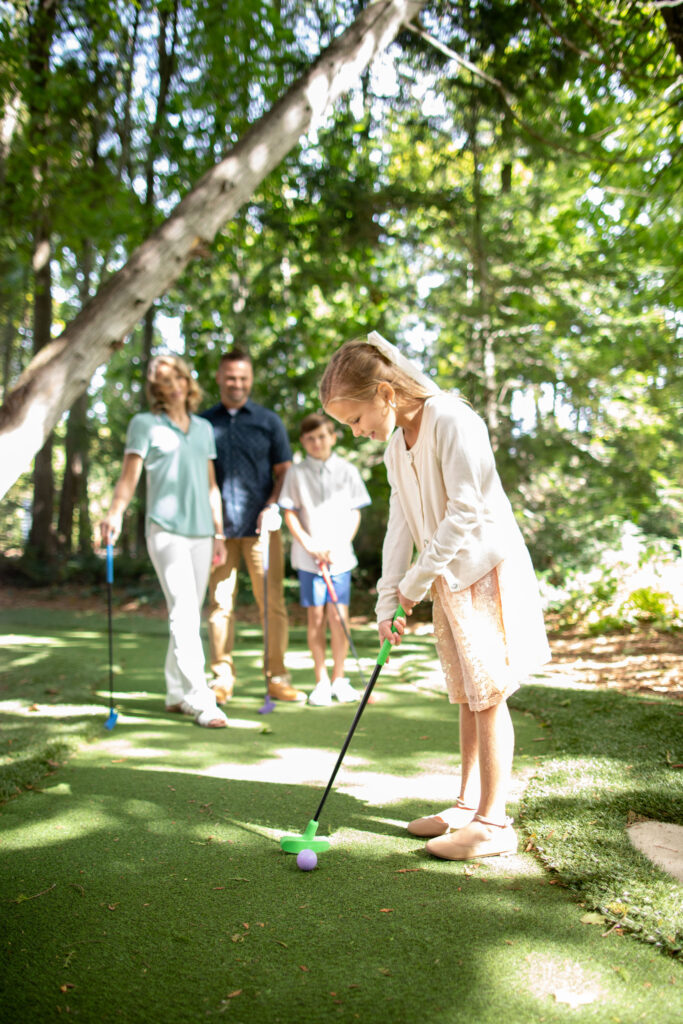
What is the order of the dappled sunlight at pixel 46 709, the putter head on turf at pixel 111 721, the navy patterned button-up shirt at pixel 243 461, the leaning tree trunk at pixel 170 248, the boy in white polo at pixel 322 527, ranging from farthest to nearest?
the navy patterned button-up shirt at pixel 243 461 < the boy in white polo at pixel 322 527 < the dappled sunlight at pixel 46 709 < the putter head on turf at pixel 111 721 < the leaning tree trunk at pixel 170 248

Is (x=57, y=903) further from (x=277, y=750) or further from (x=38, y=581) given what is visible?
(x=38, y=581)

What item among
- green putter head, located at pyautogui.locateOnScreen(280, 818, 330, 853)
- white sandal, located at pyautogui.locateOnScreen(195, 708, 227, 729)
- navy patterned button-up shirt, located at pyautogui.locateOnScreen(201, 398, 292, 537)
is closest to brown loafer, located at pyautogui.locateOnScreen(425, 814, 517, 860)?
green putter head, located at pyautogui.locateOnScreen(280, 818, 330, 853)

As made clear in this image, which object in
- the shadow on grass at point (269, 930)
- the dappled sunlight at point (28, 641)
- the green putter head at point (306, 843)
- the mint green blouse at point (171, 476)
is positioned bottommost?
the shadow on grass at point (269, 930)

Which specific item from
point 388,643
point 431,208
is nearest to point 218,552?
point 388,643

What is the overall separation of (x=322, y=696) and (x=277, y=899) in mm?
2390

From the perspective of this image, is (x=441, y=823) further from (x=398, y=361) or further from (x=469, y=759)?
(x=398, y=361)

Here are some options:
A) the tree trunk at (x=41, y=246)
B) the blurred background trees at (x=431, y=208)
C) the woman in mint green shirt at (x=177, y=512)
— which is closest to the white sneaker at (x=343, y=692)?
the woman in mint green shirt at (x=177, y=512)

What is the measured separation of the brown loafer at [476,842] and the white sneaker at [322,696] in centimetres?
213

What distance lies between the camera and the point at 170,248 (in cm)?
402

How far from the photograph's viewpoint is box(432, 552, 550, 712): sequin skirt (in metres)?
2.27

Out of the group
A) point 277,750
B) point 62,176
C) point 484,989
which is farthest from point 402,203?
point 484,989

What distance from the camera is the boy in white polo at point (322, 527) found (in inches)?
178

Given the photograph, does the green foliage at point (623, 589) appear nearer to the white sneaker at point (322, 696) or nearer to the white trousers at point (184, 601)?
the white sneaker at point (322, 696)

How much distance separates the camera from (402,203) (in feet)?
28.9
